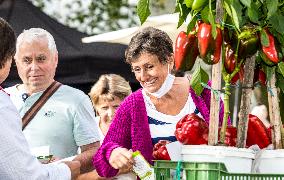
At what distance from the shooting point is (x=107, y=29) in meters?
25.1

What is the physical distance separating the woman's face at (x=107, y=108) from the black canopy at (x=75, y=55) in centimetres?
216

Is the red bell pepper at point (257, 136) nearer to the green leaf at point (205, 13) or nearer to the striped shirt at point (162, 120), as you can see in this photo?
the green leaf at point (205, 13)

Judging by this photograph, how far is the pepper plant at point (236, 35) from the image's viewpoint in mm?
3584

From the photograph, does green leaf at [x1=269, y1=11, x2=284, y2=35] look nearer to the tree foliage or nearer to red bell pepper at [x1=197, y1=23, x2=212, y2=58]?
red bell pepper at [x1=197, y1=23, x2=212, y2=58]

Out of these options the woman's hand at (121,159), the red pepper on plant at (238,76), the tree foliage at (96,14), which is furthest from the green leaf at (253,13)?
the tree foliage at (96,14)

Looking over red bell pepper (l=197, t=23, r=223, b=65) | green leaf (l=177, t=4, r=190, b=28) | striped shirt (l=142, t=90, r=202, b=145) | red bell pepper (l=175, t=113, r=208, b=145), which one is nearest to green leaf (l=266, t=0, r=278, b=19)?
red bell pepper (l=197, t=23, r=223, b=65)

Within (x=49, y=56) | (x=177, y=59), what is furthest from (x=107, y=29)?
(x=177, y=59)

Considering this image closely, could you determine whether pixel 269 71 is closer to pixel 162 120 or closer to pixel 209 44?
pixel 209 44

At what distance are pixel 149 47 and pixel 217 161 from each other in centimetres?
181

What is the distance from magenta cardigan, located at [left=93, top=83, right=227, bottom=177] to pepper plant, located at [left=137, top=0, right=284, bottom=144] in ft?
3.65

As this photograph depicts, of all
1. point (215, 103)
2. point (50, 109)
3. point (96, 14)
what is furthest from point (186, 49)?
point (96, 14)

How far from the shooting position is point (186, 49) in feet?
12.6

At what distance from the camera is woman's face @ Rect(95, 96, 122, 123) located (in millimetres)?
Result: 7184

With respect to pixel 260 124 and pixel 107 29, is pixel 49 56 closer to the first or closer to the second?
pixel 260 124
